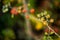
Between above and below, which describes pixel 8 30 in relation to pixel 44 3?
below

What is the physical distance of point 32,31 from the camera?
9.59 feet

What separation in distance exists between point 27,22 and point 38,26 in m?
0.16

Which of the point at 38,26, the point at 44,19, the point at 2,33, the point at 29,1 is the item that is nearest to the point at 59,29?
the point at 38,26

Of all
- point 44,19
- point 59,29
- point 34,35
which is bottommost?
point 34,35

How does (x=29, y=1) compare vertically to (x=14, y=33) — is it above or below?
above

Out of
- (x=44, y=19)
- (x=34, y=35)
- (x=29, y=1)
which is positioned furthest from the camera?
(x=34, y=35)

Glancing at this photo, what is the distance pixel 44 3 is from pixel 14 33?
26.8 inches

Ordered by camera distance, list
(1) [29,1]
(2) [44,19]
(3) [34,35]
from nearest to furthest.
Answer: (2) [44,19], (1) [29,1], (3) [34,35]

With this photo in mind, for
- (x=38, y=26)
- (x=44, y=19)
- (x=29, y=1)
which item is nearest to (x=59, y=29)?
(x=38, y=26)

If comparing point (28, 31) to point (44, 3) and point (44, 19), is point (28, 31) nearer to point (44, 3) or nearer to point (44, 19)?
point (44, 3)

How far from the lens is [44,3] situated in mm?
3059

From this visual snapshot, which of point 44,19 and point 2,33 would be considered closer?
point 44,19

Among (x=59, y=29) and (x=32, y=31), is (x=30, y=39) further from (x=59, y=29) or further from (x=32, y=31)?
(x=59, y=29)

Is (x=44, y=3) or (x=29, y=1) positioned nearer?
(x=29, y=1)
